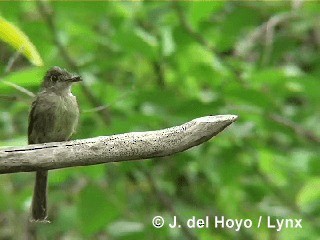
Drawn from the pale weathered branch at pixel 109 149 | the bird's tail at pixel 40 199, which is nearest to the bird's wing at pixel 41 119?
the bird's tail at pixel 40 199

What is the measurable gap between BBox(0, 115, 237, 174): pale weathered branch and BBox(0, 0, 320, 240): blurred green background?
74 centimetres

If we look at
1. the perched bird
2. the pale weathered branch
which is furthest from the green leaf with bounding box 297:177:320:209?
the pale weathered branch

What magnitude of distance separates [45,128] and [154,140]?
959 millimetres

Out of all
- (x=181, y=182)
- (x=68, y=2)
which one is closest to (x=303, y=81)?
(x=68, y=2)

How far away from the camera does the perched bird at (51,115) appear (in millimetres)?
1940

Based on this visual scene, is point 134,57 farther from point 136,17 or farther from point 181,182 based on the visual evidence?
point 181,182

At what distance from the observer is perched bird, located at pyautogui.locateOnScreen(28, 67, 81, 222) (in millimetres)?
1940

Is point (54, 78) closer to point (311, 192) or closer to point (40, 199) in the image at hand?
point (40, 199)

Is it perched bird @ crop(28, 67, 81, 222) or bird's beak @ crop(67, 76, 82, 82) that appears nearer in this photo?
bird's beak @ crop(67, 76, 82, 82)

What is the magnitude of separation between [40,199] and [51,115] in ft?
0.87

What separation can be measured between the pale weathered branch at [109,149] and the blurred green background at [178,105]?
74cm

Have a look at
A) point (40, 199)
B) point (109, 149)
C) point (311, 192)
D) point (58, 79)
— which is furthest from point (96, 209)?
point (109, 149)

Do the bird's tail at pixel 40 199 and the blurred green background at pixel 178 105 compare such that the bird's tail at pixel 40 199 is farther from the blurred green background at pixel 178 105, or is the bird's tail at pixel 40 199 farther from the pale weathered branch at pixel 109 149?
the pale weathered branch at pixel 109 149

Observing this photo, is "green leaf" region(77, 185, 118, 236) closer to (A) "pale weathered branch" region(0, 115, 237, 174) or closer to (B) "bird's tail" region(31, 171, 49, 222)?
(B) "bird's tail" region(31, 171, 49, 222)
